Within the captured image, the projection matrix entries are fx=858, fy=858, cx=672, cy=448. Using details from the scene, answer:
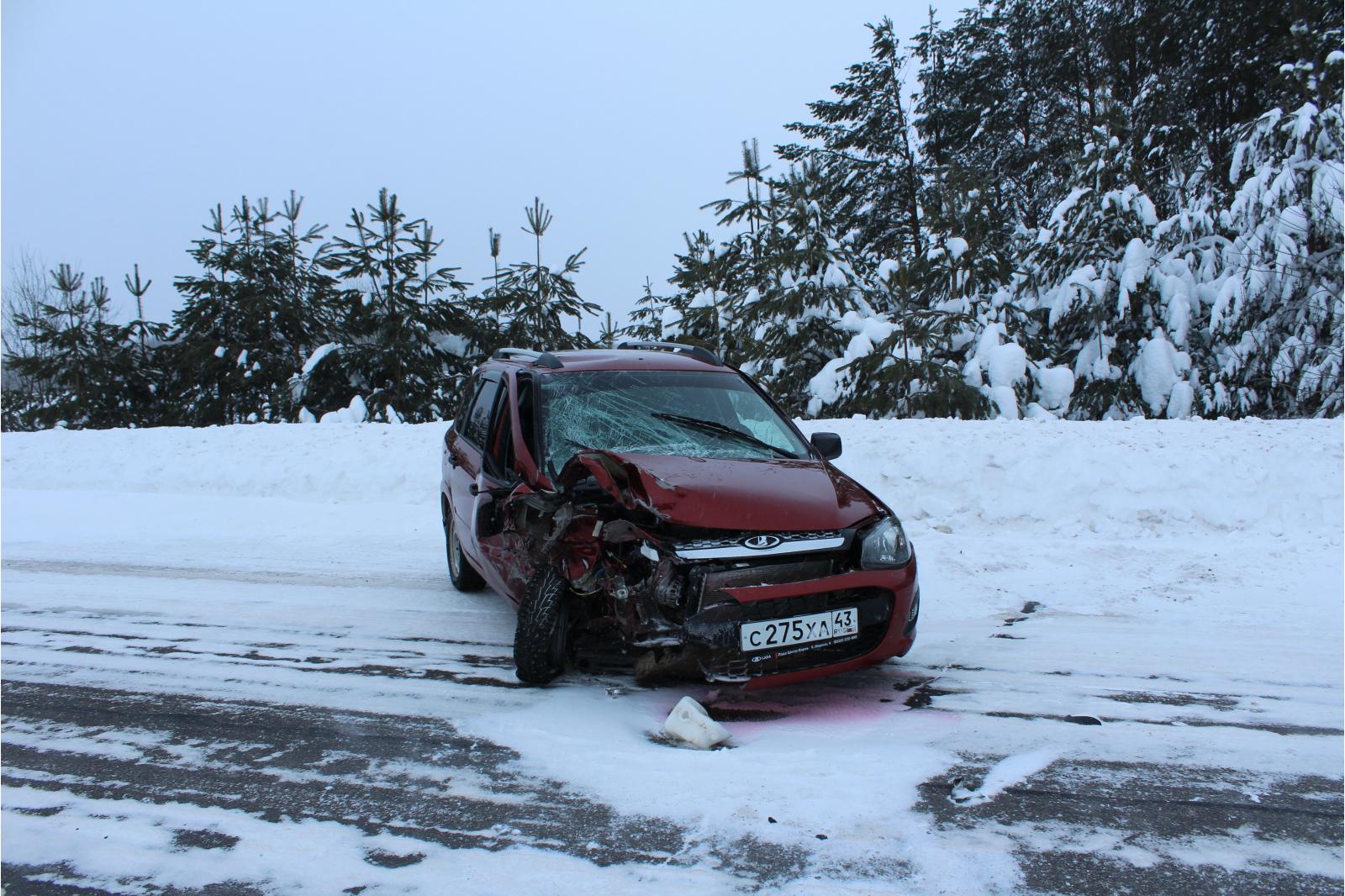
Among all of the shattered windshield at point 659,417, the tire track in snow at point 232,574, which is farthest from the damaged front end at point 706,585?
the tire track in snow at point 232,574

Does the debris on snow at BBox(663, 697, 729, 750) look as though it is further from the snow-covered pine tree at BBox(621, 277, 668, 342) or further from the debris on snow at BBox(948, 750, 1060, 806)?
the snow-covered pine tree at BBox(621, 277, 668, 342)

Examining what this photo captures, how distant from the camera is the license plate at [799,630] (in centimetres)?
367

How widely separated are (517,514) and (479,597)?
6.53 ft

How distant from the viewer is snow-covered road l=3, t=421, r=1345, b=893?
2680mm

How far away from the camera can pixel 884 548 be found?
160 inches

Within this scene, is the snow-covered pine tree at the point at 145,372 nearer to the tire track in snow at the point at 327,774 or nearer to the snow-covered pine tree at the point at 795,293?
the snow-covered pine tree at the point at 795,293

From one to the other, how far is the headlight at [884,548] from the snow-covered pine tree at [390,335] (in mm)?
16835

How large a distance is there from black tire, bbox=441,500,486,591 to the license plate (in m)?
3.07

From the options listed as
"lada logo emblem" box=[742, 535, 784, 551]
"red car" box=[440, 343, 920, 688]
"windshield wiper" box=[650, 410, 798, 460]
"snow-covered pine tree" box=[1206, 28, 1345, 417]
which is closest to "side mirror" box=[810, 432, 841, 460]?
"red car" box=[440, 343, 920, 688]

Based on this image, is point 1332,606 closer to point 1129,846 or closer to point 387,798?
point 1129,846

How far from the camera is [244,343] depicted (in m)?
21.7

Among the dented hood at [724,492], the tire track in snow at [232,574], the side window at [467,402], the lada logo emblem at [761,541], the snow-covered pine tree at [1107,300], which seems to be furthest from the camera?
the snow-covered pine tree at [1107,300]

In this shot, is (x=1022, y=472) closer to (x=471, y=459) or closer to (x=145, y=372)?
(x=471, y=459)

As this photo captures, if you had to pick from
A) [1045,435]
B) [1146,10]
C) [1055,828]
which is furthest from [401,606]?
[1146,10]
